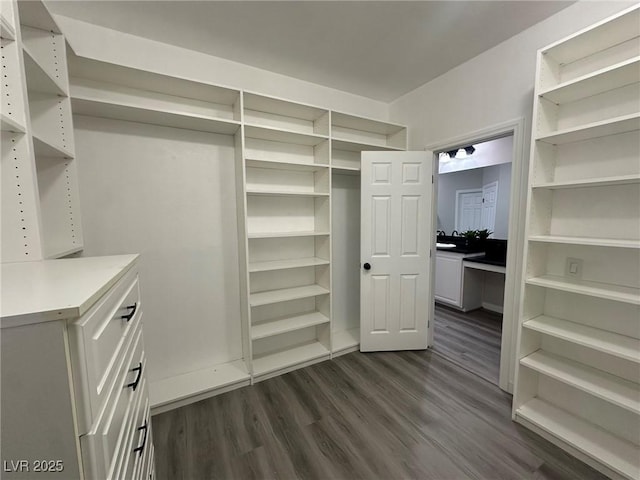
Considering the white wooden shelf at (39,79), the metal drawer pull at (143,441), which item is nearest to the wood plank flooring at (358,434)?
the metal drawer pull at (143,441)

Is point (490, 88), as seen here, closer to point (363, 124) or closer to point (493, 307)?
point (363, 124)

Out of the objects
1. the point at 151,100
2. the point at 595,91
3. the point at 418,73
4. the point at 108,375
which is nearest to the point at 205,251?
the point at 151,100

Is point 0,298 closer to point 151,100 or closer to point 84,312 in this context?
point 84,312

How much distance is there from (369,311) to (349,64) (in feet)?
7.75

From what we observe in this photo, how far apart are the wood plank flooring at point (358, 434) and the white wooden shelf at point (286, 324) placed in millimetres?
419

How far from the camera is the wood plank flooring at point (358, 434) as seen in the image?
1510 millimetres

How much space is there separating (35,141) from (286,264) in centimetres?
174

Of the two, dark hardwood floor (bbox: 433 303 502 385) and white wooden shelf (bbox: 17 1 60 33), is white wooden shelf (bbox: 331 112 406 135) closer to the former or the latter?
white wooden shelf (bbox: 17 1 60 33)

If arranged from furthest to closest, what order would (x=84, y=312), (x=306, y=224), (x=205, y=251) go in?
(x=306, y=224)
(x=205, y=251)
(x=84, y=312)

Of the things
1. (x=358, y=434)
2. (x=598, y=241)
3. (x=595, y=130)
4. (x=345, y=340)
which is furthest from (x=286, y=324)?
(x=595, y=130)

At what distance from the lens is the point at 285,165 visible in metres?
2.45

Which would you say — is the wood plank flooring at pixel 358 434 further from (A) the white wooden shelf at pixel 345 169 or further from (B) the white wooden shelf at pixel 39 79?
(B) the white wooden shelf at pixel 39 79

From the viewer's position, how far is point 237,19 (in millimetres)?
1806

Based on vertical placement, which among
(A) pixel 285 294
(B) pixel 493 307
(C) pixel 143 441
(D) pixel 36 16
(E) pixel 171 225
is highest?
(D) pixel 36 16
